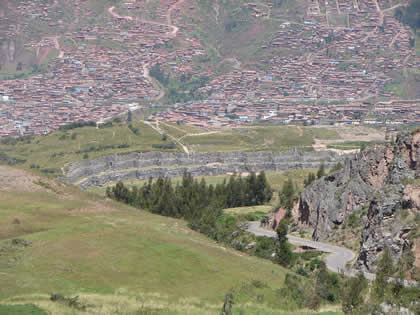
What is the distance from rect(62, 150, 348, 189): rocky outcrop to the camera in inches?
5669

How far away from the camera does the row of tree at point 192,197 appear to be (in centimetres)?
8831

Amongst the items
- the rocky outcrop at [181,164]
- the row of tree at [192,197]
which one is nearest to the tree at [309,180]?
the row of tree at [192,197]

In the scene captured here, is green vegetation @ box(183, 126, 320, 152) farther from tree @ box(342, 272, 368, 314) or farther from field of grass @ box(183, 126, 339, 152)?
tree @ box(342, 272, 368, 314)

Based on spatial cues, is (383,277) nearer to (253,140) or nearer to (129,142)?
(129,142)

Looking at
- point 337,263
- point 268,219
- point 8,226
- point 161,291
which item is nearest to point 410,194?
point 337,263

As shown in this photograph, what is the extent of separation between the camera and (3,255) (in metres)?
38.0

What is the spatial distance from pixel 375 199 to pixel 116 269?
2283 cm

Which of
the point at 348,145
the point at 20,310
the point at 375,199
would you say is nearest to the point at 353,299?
the point at 20,310

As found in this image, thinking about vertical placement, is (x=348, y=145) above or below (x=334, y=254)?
below

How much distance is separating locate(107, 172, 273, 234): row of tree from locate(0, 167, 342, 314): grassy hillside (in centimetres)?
2359

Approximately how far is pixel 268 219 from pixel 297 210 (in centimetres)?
484

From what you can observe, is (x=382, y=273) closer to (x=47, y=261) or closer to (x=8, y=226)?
(x=47, y=261)

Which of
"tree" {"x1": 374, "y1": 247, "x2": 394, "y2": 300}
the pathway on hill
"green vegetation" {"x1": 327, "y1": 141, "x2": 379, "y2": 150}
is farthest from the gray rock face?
"green vegetation" {"x1": 327, "y1": 141, "x2": 379, "y2": 150}

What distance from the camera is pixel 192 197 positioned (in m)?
93.3
